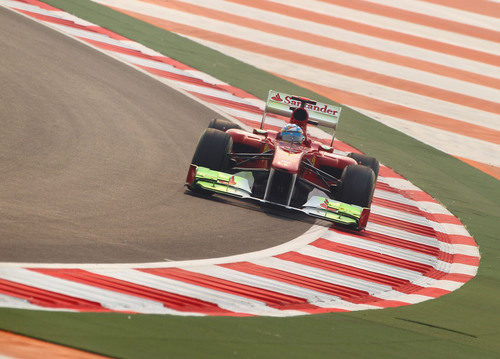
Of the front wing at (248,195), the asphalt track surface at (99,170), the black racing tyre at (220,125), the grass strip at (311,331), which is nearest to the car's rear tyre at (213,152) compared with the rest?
the front wing at (248,195)

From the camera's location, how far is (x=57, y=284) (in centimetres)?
740

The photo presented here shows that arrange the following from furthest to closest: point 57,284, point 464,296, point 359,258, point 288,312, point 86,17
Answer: point 86,17 < point 359,258 < point 464,296 < point 288,312 < point 57,284

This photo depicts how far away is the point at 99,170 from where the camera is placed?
11.6m

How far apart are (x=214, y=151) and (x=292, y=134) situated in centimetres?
122

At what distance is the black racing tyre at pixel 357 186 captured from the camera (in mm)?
11695

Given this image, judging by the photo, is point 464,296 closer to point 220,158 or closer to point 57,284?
point 220,158

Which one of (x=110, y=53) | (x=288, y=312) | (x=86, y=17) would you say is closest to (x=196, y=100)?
(x=110, y=53)

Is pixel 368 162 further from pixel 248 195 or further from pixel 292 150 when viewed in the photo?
pixel 248 195

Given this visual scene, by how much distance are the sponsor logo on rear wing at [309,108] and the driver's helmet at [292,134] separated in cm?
82

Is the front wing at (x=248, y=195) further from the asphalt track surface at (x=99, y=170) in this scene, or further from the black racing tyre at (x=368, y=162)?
the black racing tyre at (x=368, y=162)

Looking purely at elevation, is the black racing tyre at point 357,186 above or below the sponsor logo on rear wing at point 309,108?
below

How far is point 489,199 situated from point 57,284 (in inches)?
428

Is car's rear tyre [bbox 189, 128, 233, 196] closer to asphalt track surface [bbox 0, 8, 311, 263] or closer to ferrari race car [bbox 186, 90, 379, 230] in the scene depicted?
ferrari race car [bbox 186, 90, 379, 230]

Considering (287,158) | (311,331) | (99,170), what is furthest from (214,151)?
(311,331)
